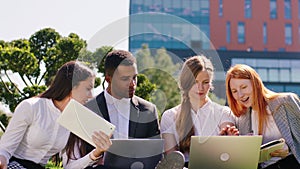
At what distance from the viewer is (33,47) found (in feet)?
29.5

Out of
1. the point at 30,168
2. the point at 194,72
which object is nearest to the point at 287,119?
the point at 194,72

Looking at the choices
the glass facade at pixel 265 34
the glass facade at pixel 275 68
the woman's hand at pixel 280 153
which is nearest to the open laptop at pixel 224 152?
the woman's hand at pixel 280 153

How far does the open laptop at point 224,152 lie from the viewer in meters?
2.31

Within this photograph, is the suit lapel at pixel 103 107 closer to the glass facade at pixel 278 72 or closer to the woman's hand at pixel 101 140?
the woman's hand at pixel 101 140

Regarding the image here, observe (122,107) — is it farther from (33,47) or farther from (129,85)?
(33,47)

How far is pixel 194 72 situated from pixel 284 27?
30.5 metres

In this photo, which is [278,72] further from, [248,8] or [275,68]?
[248,8]

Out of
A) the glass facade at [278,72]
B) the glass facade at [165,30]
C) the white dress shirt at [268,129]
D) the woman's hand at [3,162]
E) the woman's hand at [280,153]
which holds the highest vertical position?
the glass facade at [165,30]

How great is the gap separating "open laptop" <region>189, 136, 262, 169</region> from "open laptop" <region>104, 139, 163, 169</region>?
0.19 m

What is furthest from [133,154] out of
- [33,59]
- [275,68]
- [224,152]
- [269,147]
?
[275,68]

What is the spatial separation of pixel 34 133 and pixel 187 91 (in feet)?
2.81

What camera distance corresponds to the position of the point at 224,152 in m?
2.35

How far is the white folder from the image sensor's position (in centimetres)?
209

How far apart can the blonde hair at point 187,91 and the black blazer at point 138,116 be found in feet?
0.48
